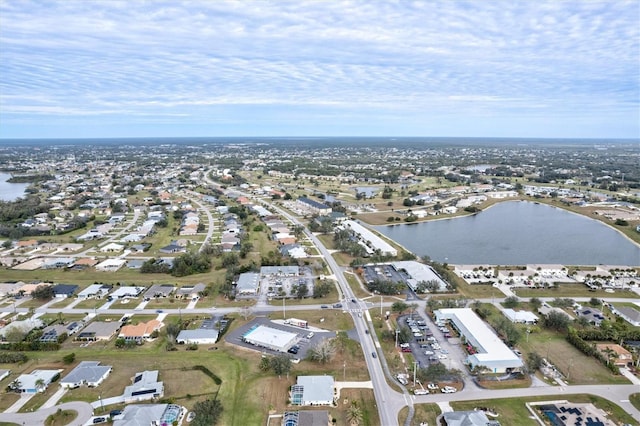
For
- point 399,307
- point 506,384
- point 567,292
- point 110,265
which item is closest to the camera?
point 506,384

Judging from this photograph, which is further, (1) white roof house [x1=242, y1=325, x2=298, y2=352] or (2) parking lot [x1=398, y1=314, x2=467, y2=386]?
(1) white roof house [x1=242, y1=325, x2=298, y2=352]

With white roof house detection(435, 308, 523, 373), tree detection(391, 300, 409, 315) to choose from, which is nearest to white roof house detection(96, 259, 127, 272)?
tree detection(391, 300, 409, 315)

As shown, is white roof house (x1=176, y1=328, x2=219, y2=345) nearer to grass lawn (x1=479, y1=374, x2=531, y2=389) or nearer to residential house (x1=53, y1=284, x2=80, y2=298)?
residential house (x1=53, y1=284, x2=80, y2=298)

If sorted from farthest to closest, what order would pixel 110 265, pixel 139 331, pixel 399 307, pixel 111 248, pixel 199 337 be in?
pixel 111 248 < pixel 110 265 < pixel 399 307 < pixel 139 331 < pixel 199 337

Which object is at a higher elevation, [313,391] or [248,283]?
[248,283]

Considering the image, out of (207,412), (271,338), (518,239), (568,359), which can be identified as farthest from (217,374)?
(518,239)

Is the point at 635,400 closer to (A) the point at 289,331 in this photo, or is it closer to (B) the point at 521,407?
(B) the point at 521,407

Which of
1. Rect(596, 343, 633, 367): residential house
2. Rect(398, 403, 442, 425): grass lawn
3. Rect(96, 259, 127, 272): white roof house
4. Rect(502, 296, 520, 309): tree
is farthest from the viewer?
Rect(96, 259, 127, 272): white roof house

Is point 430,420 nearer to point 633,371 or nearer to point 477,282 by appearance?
point 633,371

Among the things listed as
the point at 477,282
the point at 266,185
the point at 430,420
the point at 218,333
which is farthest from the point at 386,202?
the point at 430,420
